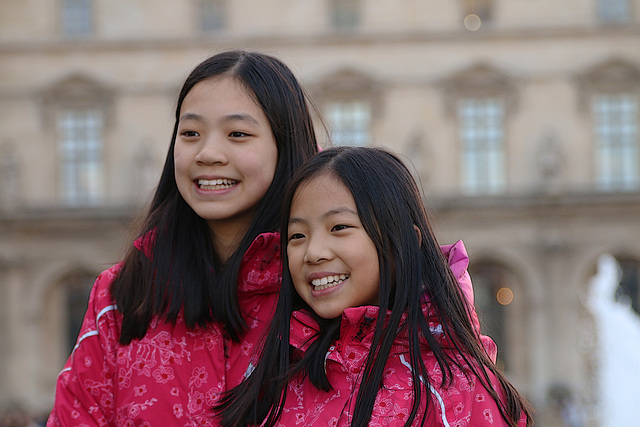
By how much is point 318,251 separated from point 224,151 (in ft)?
1.63

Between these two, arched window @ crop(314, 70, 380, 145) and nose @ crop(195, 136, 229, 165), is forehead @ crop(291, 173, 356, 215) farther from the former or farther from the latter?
arched window @ crop(314, 70, 380, 145)

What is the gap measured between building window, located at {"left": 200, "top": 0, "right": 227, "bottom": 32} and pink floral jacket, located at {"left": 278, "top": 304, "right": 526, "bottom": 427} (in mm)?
19859

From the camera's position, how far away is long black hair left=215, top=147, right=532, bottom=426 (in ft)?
7.69

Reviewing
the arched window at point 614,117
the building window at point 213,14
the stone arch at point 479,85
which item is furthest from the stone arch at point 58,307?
the arched window at point 614,117

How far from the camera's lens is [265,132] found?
2799mm

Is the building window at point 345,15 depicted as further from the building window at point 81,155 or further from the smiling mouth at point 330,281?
the smiling mouth at point 330,281

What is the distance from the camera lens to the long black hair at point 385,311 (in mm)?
2344

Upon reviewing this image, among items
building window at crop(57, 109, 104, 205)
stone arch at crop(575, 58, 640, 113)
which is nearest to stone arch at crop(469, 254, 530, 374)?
stone arch at crop(575, 58, 640, 113)

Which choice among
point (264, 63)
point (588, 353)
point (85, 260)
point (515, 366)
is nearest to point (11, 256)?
point (85, 260)

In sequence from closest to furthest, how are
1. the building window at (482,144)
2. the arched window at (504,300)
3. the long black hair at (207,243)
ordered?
the long black hair at (207,243) → the arched window at (504,300) → the building window at (482,144)

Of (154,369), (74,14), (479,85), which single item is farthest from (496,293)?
(154,369)

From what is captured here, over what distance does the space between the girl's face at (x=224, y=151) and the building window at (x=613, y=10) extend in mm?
19950

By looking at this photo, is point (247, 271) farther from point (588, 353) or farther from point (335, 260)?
point (588, 353)

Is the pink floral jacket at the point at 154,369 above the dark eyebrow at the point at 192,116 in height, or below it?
below
